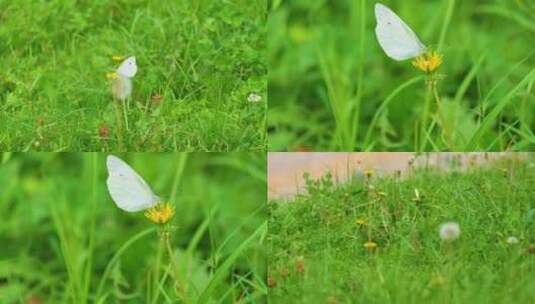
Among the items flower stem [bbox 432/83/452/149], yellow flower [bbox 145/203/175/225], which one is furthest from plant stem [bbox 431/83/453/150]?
yellow flower [bbox 145/203/175/225]

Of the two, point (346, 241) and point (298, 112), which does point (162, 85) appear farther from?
point (346, 241)

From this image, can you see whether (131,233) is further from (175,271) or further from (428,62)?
(428,62)

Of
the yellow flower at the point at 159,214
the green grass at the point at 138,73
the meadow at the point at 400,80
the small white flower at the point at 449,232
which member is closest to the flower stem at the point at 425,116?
the meadow at the point at 400,80

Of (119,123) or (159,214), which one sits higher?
(119,123)


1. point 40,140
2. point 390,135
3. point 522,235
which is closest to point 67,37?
point 40,140

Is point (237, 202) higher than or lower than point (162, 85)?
lower

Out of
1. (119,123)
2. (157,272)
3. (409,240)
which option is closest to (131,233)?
(157,272)

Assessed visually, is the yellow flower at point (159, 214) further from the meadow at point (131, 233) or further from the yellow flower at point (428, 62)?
the yellow flower at point (428, 62)
